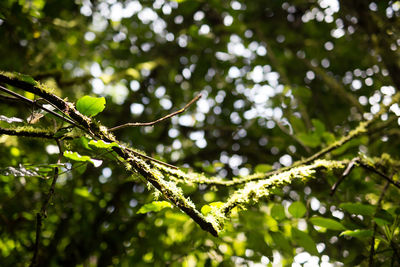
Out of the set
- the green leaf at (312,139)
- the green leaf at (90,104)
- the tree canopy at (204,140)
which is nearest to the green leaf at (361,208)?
the tree canopy at (204,140)

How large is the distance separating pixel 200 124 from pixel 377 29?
1.48 meters

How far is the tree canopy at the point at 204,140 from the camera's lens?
0.96 meters

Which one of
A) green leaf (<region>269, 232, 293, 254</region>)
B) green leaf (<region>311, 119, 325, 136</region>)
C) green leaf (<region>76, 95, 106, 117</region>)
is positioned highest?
green leaf (<region>76, 95, 106, 117</region>)

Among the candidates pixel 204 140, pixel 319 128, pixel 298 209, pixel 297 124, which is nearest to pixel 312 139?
pixel 319 128

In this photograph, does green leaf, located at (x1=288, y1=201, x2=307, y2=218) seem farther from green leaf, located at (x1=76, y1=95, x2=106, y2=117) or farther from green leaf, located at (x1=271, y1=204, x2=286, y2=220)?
green leaf, located at (x1=76, y1=95, x2=106, y2=117)

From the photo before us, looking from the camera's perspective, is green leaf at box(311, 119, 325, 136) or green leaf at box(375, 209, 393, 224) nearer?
green leaf at box(375, 209, 393, 224)

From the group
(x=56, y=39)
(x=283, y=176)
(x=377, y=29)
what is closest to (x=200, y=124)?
(x=56, y=39)

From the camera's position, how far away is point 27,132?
2.42ft

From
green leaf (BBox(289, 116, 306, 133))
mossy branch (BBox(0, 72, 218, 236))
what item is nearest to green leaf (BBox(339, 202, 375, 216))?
mossy branch (BBox(0, 72, 218, 236))

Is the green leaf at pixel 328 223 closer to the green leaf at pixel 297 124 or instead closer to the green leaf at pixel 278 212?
the green leaf at pixel 278 212

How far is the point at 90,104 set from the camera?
0.65 meters

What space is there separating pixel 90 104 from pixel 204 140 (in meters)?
1.62

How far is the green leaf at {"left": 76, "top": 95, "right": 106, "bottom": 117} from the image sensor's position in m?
0.64

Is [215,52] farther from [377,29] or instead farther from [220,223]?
[220,223]
